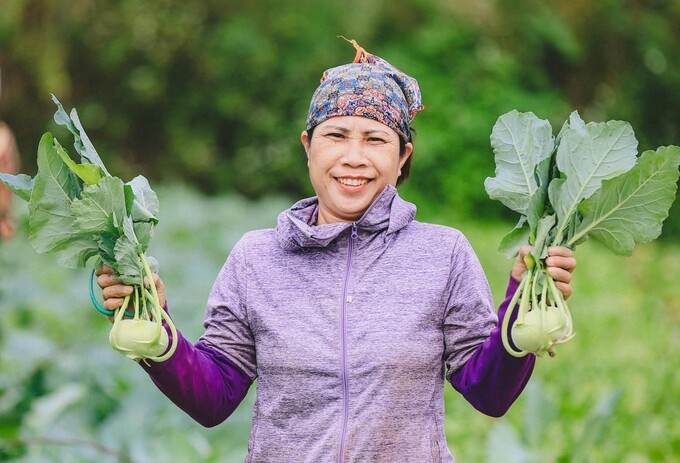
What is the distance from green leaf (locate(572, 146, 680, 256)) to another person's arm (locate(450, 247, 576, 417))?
0.29 feet

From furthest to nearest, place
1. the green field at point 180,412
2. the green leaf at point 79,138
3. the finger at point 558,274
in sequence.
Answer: the green field at point 180,412, the green leaf at point 79,138, the finger at point 558,274

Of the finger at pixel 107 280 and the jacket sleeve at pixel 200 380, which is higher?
the finger at pixel 107 280

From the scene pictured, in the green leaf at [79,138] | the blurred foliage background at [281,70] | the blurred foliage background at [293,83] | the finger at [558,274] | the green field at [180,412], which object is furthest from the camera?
the blurred foliage background at [281,70]

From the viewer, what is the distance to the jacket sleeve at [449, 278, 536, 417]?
215 cm

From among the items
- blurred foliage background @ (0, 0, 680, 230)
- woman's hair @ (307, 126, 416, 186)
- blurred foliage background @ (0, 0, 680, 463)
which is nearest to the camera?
woman's hair @ (307, 126, 416, 186)

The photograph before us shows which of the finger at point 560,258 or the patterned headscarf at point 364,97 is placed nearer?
the finger at point 560,258

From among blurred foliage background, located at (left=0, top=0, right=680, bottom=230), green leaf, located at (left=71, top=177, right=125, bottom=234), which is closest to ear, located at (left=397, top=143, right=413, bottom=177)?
green leaf, located at (left=71, top=177, right=125, bottom=234)

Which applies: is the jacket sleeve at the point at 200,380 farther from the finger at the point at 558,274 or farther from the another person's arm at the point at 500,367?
the finger at the point at 558,274

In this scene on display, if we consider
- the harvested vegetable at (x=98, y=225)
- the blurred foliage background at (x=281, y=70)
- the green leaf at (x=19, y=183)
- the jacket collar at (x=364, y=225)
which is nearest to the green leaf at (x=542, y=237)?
the jacket collar at (x=364, y=225)

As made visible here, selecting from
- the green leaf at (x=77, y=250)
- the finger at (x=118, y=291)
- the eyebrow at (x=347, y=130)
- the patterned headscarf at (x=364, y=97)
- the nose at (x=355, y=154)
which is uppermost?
the patterned headscarf at (x=364, y=97)

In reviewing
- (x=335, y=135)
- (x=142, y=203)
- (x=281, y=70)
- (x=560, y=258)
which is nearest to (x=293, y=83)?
(x=281, y=70)

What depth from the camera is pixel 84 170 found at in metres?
2.08

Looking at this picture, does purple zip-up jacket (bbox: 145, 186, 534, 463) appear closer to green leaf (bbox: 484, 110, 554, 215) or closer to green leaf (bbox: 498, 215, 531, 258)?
green leaf (bbox: 498, 215, 531, 258)

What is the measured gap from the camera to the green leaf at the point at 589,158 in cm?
208
